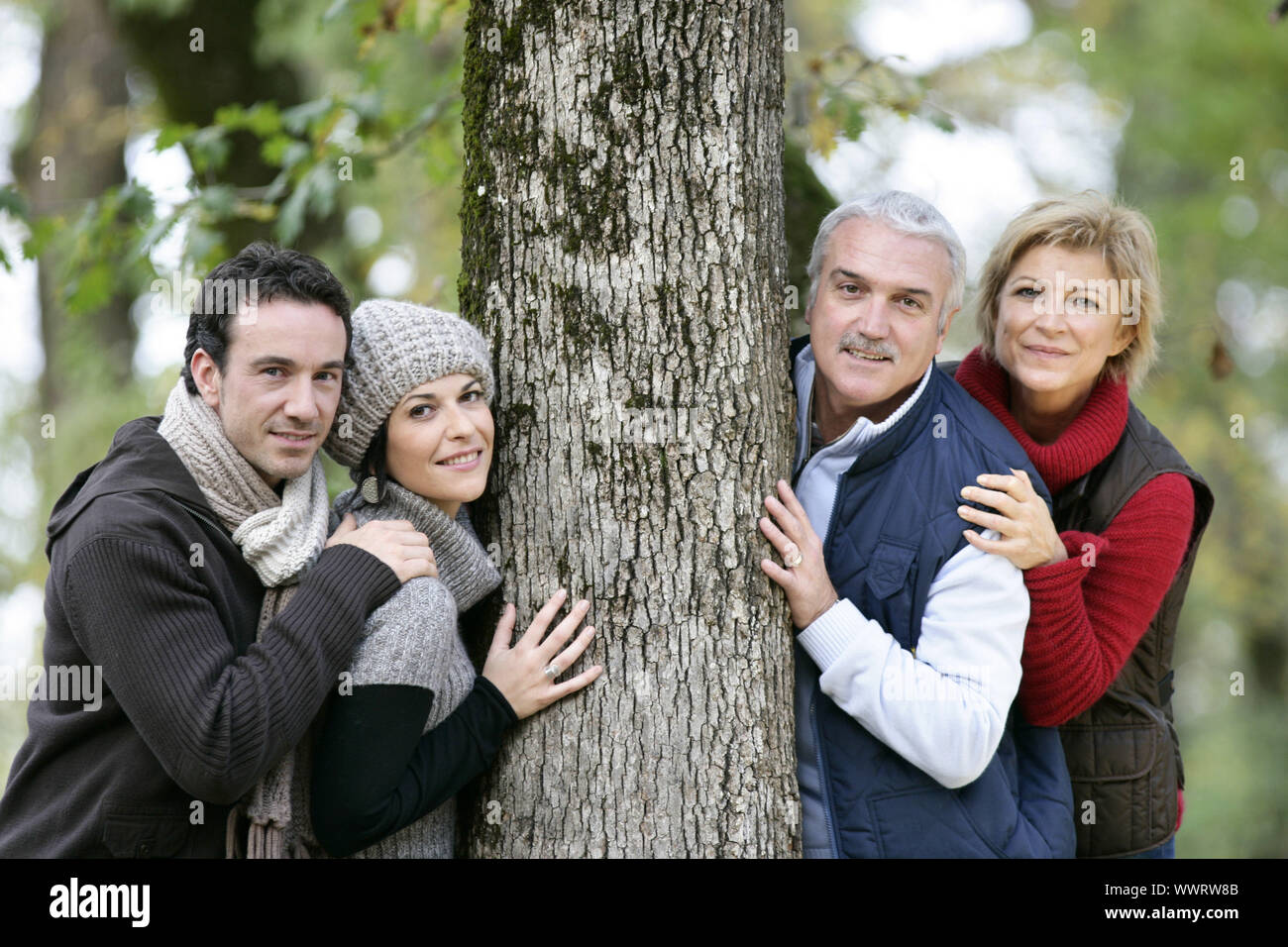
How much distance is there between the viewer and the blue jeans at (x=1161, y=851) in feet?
10.2

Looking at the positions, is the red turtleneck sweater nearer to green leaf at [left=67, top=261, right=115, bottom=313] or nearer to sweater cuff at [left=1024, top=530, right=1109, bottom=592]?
sweater cuff at [left=1024, top=530, right=1109, bottom=592]

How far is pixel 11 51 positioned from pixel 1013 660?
9.90m

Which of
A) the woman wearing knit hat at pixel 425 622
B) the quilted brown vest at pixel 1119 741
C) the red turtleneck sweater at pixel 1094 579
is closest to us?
the woman wearing knit hat at pixel 425 622

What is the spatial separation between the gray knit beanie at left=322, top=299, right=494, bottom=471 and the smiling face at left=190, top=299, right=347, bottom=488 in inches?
3.6

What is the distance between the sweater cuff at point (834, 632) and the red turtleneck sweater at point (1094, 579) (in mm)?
446

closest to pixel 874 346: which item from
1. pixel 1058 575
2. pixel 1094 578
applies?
pixel 1058 575

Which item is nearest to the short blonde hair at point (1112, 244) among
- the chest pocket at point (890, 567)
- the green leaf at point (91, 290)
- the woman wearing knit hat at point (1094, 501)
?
the woman wearing knit hat at point (1094, 501)

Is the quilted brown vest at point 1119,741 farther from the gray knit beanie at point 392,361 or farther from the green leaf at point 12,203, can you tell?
the green leaf at point 12,203

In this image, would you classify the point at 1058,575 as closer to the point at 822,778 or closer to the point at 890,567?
the point at 890,567

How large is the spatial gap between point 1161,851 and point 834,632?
1296 mm

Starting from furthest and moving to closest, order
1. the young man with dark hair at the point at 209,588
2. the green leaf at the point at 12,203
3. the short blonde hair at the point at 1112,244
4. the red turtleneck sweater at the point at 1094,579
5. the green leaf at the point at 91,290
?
the green leaf at the point at 91,290, the green leaf at the point at 12,203, the short blonde hair at the point at 1112,244, the red turtleneck sweater at the point at 1094,579, the young man with dark hair at the point at 209,588

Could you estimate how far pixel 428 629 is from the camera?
8.19ft

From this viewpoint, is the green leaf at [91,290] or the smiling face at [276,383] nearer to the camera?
the smiling face at [276,383]
